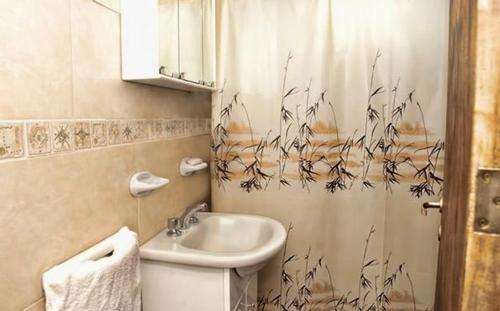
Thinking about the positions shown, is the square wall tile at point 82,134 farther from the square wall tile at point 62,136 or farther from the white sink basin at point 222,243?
the white sink basin at point 222,243

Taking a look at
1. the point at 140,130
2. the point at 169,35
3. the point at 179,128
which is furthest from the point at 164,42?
the point at 179,128

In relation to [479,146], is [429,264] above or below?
below

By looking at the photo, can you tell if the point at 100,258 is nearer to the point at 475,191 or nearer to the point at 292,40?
the point at 475,191

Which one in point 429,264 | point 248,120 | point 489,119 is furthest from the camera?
point 248,120

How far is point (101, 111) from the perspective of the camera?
0.97m

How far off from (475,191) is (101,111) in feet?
3.10

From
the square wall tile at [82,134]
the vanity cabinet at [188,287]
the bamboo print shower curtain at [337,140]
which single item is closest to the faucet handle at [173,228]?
the vanity cabinet at [188,287]

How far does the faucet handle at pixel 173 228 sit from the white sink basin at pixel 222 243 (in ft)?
0.07

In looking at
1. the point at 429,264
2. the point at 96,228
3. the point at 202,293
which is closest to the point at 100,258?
the point at 96,228

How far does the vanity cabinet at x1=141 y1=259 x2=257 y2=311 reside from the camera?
109cm

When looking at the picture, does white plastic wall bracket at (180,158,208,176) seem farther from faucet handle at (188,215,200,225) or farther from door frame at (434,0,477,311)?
door frame at (434,0,477,311)

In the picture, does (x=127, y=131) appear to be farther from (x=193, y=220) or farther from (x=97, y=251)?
(x=193, y=220)

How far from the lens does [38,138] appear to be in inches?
29.8

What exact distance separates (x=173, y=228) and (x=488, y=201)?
45.0 inches
